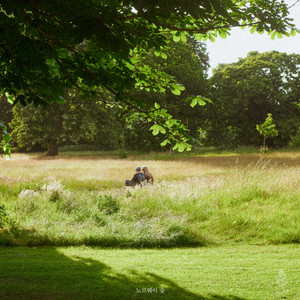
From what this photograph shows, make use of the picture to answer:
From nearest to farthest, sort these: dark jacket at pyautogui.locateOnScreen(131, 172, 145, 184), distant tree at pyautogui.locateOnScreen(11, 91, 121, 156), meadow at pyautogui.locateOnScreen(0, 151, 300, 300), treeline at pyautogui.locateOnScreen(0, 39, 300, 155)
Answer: meadow at pyautogui.locateOnScreen(0, 151, 300, 300) → dark jacket at pyautogui.locateOnScreen(131, 172, 145, 184) → distant tree at pyautogui.locateOnScreen(11, 91, 121, 156) → treeline at pyautogui.locateOnScreen(0, 39, 300, 155)

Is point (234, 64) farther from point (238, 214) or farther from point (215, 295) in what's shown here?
point (215, 295)

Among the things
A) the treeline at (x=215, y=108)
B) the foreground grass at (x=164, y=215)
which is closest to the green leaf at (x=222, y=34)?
the foreground grass at (x=164, y=215)

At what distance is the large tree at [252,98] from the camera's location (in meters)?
39.4

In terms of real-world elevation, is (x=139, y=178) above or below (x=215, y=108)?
below

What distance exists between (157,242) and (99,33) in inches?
194

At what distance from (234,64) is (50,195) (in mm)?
41509

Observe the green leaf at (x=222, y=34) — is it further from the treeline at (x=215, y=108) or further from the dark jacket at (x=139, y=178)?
the treeline at (x=215, y=108)

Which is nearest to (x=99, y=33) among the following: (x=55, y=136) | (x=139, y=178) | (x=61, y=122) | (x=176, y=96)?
(x=139, y=178)

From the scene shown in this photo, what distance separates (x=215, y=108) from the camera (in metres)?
41.1

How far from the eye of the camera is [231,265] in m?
5.05

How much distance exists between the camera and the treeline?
30.7 meters

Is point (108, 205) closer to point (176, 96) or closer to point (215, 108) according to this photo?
point (176, 96)

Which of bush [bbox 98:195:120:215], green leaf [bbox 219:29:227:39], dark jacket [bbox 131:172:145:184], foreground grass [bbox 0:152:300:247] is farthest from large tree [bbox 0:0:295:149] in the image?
dark jacket [bbox 131:172:145:184]

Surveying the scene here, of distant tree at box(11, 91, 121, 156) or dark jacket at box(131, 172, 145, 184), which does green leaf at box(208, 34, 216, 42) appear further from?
distant tree at box(11, 91, 121, 156)
